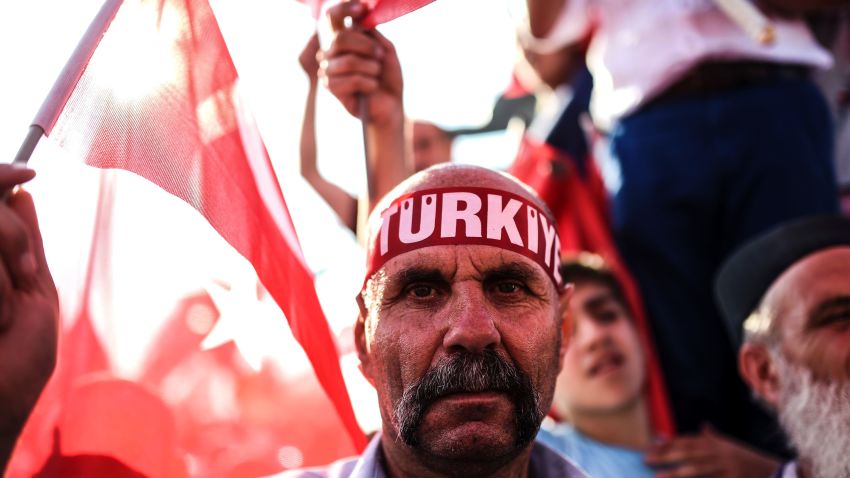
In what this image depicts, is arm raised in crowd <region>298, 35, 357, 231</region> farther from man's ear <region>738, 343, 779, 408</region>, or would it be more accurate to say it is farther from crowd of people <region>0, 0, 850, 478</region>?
man's ear <region>738, 343, 779, 408</region>

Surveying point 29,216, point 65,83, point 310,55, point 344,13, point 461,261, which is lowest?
point 461,261

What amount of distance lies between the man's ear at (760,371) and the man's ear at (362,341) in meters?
Answer: 1.40

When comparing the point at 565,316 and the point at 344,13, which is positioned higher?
the point at 344,13

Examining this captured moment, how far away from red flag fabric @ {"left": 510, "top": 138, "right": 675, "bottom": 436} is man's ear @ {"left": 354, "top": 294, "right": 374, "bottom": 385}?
5.17 feet

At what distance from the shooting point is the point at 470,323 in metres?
2.11

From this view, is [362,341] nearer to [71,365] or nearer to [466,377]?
[466,377]

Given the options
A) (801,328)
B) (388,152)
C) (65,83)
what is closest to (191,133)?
(65,83)

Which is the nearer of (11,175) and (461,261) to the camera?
(11,175)

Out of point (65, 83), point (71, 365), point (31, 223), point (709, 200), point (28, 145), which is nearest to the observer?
point (31, 223)

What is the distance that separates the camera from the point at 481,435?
2.03m

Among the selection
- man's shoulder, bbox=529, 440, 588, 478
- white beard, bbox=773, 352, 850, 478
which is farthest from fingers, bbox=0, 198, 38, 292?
white beard, bbox=773, 352, 850, 478

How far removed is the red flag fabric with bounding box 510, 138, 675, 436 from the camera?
375 cm

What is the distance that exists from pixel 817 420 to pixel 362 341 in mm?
1386

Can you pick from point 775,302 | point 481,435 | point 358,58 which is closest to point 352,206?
point 358,58
